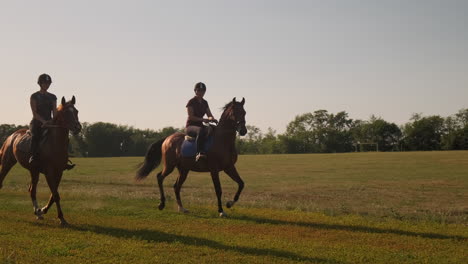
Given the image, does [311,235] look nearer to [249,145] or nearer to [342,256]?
[342,256]

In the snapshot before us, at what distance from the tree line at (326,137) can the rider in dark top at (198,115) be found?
4473 inches

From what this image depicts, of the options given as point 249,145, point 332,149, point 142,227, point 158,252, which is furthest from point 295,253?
point 249,145

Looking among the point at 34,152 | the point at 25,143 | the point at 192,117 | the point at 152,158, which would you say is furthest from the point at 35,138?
the point at 152,158

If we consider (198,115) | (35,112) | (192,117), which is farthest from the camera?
(198,115)

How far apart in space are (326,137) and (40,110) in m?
138

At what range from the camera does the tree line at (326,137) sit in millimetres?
126750

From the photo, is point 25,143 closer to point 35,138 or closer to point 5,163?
point 35,138

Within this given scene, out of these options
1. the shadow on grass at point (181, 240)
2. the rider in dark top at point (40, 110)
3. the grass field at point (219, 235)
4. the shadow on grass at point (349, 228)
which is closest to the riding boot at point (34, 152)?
the rider in dark top at point (40, 110)

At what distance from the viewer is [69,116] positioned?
36.9ft

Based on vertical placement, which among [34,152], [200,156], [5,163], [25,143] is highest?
[25,143]

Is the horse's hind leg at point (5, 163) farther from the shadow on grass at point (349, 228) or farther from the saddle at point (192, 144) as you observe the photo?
the shadow on grass at point (349, 228)

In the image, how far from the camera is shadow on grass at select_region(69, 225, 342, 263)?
8.10 meters

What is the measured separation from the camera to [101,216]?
1272 cm

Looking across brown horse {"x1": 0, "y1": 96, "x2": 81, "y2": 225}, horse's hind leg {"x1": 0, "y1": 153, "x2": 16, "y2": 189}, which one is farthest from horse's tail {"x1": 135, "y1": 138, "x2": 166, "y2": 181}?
brown horse {"x1": 0, "y1": 96, "x2": 81, "y2": 225}
